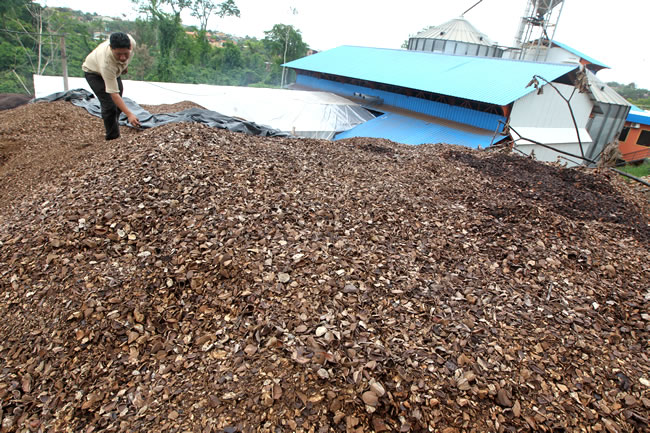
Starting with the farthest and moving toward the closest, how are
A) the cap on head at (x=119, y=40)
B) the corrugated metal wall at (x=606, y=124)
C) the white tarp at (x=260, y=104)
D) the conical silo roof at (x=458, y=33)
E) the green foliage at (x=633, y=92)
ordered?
the green foliage at (x=633, y=92)
the conical silo roof at (x=458, y=33)
the corrugated metal wall at (x=606, y=124)
the white tarp at (x=260, y=104)
the cap on head at (x=119, y=40)

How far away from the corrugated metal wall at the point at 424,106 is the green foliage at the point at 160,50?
41.1ft

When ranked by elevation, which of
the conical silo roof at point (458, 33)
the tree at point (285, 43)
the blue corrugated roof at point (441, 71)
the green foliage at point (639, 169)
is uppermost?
the conical silo roof at point (458, 33)

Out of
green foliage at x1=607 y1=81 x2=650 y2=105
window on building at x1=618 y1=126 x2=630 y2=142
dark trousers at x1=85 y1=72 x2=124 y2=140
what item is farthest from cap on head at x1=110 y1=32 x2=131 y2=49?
green foliage at x1=607 y1=81 x2=650 y2=105

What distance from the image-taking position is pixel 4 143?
500 centimetres

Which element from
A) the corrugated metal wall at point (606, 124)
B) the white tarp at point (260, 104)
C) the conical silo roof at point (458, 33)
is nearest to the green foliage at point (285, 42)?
the conical silo roof at point (458, 33)

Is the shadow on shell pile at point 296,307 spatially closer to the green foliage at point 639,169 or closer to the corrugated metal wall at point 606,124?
the green foliage at point 639,169

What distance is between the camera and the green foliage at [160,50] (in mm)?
21766

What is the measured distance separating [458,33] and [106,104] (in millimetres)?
26225

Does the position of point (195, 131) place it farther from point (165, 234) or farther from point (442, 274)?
point (442, 274)

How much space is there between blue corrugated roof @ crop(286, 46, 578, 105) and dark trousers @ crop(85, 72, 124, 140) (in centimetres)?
1016

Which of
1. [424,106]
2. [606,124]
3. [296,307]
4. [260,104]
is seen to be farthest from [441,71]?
[296,307]

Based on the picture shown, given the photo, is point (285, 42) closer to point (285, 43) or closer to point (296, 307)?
point (285, 43)

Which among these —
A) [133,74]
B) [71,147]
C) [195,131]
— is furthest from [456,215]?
[133,74]

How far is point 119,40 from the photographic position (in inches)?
149
